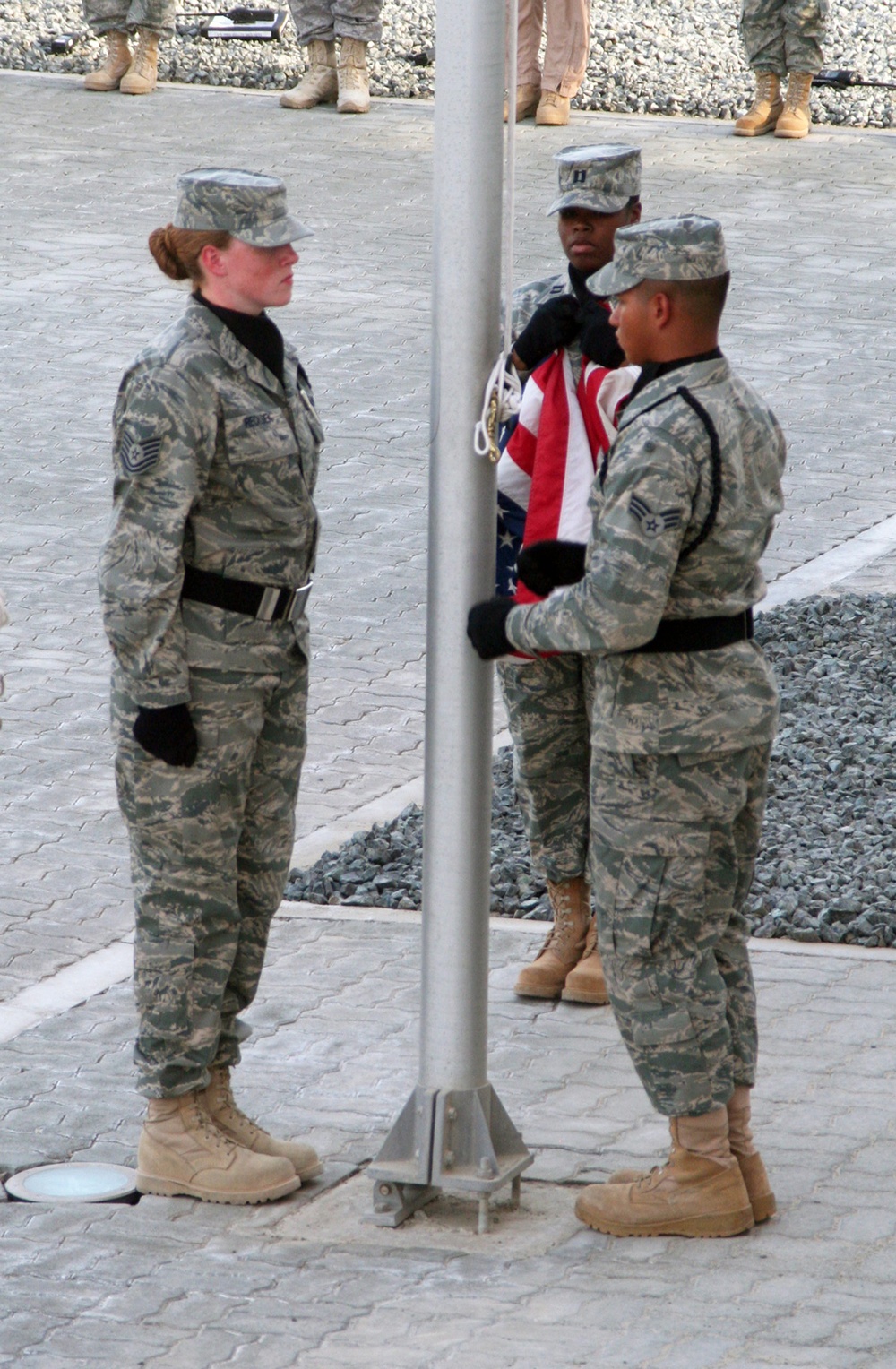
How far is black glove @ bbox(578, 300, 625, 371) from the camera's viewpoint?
5461 mm

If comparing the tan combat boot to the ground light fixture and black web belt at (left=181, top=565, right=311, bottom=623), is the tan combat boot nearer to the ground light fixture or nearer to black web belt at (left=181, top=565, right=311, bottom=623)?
the ground light fixture

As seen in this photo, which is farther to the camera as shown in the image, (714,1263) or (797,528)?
(797,528)

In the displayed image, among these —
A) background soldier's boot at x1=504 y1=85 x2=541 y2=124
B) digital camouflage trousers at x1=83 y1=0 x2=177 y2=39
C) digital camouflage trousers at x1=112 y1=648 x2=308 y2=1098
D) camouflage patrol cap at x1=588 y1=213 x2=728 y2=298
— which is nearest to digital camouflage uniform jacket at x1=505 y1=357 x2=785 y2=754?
camouflage patrol cap at x1=588 y1=213 x2=728 y2=298

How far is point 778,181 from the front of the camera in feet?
55.1

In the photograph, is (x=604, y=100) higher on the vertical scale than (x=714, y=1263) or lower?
higher

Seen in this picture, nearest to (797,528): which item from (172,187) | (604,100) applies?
(172,187)

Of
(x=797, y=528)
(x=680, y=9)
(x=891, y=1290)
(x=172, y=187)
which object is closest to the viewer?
(x=891, y=1290)

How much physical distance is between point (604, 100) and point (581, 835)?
1375cm

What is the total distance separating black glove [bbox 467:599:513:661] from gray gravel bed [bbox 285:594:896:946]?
2.31m

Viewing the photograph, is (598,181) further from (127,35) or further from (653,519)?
(127,35)

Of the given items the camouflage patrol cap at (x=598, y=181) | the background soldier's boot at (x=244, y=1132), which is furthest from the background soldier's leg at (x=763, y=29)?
the background soldier's boot at (x=244, y=1132)

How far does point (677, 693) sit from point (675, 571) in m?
0.25

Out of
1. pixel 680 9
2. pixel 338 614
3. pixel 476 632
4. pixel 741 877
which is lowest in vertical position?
pixel 338 614

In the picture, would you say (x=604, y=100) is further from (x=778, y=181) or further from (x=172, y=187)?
(x=172, y=187)
